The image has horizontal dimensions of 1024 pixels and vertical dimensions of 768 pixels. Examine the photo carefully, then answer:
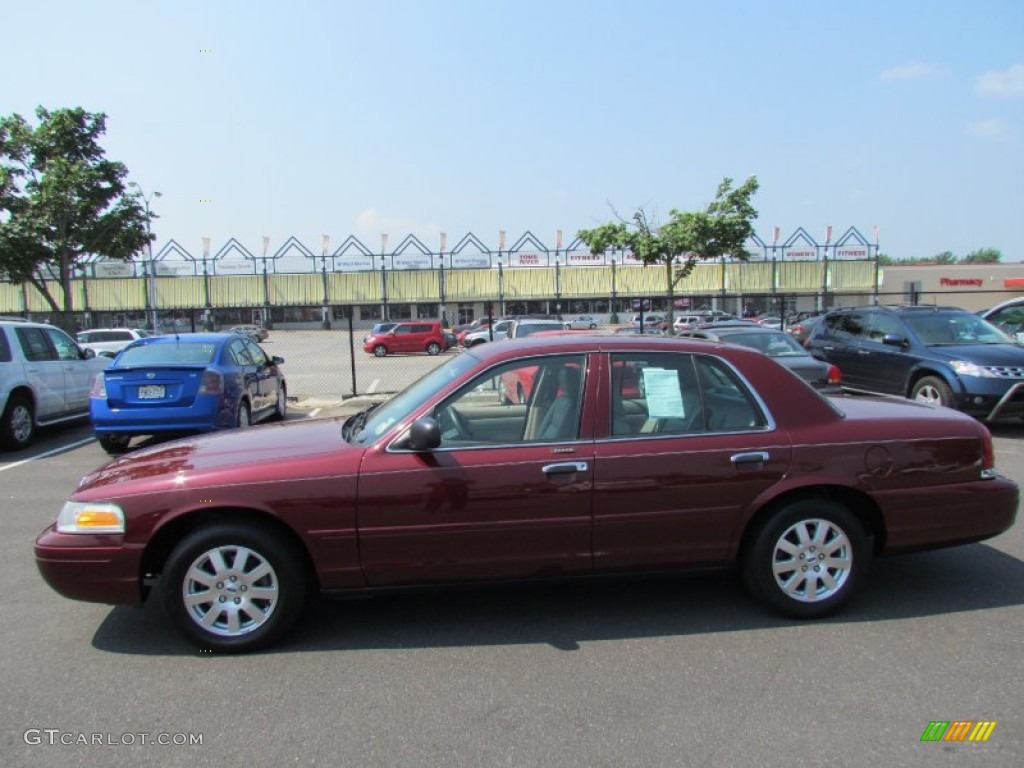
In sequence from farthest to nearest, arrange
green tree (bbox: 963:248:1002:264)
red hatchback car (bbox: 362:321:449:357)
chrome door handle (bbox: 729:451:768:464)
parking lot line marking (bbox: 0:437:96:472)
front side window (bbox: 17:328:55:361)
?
green tree (bbox: 963:248:1002:264), red hatchback car (bbox: 362:321:449:357), front side window (bbox: 17:328:55:361), parking lot line marking (bbox: 0:437:96:472), chrome door handle (bbox: 729:451:768:464)

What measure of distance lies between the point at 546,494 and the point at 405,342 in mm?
32698

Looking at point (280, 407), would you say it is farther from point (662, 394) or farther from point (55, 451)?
point (662, 394)

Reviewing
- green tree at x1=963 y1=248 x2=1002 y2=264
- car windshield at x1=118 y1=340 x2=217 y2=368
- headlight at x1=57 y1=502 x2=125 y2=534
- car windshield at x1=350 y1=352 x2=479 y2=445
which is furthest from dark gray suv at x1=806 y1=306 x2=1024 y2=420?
green tree at x1=963 y1=248 x2=1002 y2=264

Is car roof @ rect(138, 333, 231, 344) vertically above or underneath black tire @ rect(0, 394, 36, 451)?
above

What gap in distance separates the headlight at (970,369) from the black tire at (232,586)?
9.35 meters

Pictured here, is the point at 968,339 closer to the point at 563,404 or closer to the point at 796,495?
the point at 796,495

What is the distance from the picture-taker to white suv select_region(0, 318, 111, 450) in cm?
962

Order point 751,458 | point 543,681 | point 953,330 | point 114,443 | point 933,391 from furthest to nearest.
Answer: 1. point 953,330
2. point 933,391
3. point 114,443
4. point 751,458
5. point 543,681

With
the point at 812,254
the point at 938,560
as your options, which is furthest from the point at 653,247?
the point at 812,254

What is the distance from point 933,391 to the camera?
1020cm

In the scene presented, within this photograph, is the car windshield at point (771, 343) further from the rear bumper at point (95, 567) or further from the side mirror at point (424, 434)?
the rear bumper at point (95, 567)

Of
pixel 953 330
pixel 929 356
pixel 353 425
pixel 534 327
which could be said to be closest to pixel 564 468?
pixel 353 425

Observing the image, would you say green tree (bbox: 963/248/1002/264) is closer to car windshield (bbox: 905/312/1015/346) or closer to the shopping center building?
the shopping center building

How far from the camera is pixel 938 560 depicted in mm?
4980
